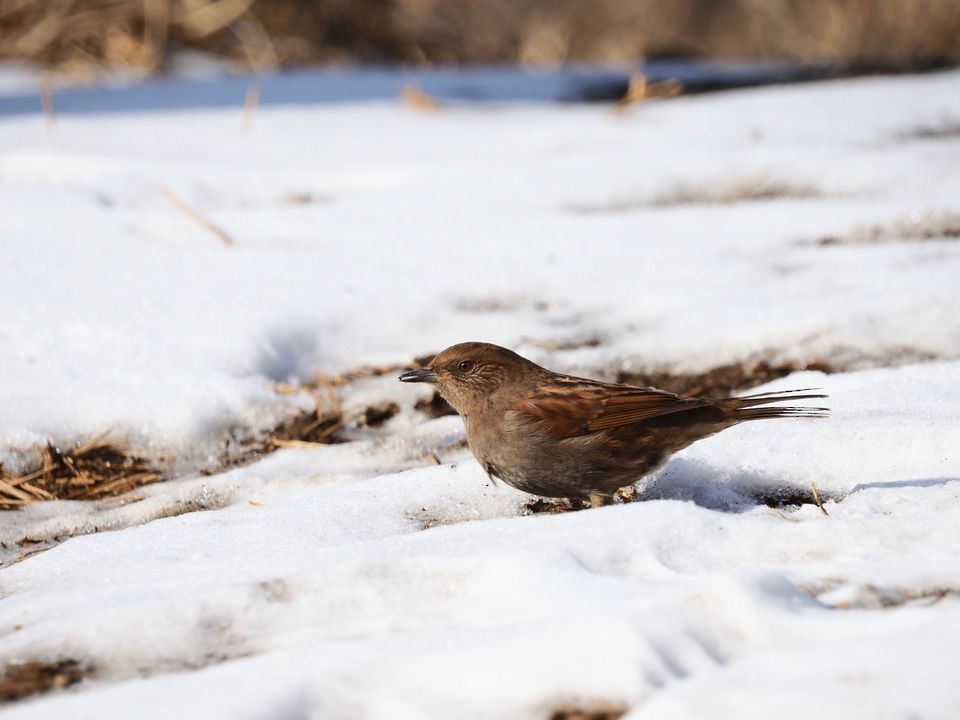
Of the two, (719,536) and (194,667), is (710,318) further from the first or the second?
(194,667)

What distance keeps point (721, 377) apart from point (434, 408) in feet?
4.01

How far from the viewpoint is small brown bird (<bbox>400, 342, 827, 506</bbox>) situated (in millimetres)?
3598

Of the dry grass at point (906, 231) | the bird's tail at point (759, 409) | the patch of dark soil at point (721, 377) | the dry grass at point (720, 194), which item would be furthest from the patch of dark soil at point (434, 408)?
the dry grass at point (906, 231)

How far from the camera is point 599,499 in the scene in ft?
12.2

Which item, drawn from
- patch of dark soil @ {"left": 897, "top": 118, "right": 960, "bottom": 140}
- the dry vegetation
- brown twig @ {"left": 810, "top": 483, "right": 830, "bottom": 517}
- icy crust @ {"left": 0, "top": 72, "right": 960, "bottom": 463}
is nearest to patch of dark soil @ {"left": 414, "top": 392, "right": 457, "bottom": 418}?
icy crust @ {"left": 0, "top": 72, "right": 960, "bottom": 463}

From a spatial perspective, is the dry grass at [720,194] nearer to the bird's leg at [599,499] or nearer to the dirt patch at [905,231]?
the dirt patch at [905,231]

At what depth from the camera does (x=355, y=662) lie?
2395 millimetres

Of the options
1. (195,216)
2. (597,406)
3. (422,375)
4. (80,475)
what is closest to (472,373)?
(422,375)

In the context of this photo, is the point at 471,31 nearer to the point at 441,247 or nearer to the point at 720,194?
the point at 720,194

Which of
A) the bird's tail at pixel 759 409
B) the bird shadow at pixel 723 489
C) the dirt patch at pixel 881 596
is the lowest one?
the bird shadow at pixel 723 489

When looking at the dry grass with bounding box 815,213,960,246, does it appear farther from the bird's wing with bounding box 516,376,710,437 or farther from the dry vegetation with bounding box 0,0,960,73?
the dry vegetation with bounding box 0,0,960,73

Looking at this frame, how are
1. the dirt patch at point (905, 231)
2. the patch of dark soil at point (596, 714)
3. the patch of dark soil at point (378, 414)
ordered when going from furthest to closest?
the dirt patch at point (905, 231) < the patch of dark soil at point (378, 414) < the patch of dark soil at point (596, 714)

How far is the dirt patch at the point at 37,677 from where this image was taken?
245 centimetres

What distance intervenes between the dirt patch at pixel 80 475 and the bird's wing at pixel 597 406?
4.78 feet
